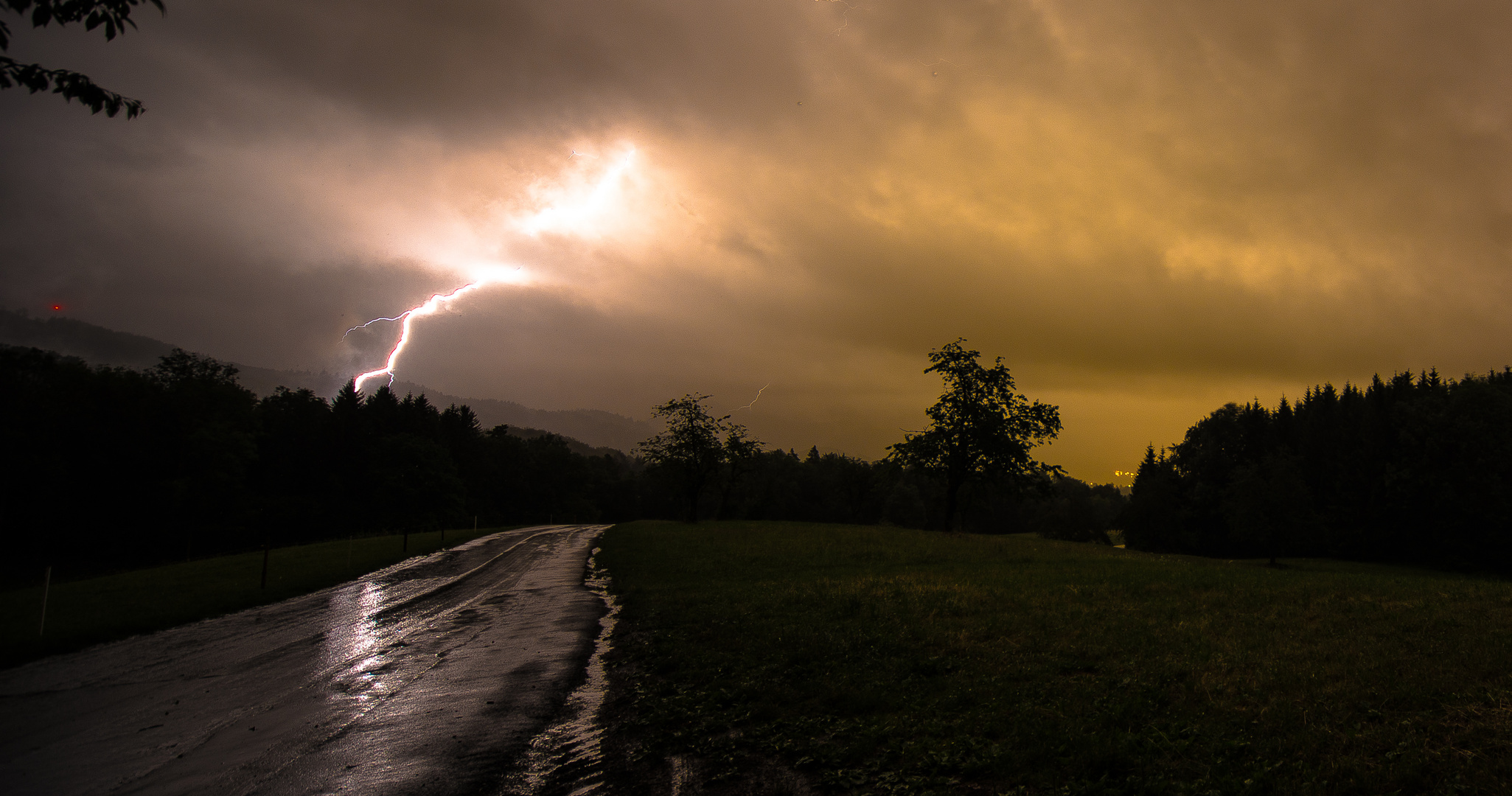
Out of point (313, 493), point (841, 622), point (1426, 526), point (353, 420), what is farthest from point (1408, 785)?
point (353, 420)

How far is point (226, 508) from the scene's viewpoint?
75250mm

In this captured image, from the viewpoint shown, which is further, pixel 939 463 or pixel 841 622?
pixel 939 463

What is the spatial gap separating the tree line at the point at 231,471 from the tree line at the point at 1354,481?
63.1 feet

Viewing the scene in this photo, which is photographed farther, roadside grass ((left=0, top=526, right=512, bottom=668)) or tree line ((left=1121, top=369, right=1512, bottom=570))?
tree line ((left=1121, top=369, right=1512, bottom=570))

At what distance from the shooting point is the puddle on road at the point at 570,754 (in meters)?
7.06

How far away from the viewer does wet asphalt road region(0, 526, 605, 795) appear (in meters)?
7.69

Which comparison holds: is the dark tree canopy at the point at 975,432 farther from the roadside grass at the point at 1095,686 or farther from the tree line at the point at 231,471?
the roadside grass at the point at 1095,686

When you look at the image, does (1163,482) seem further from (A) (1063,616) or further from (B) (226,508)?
(B) (226,508)

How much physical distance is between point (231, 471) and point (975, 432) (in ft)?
260

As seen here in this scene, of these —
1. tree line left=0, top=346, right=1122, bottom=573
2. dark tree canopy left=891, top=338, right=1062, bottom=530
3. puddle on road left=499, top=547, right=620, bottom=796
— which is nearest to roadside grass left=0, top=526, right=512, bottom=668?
tree line left=0, top=346, right=1122, bottom=573

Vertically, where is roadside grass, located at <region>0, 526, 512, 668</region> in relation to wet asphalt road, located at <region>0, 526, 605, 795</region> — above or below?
below

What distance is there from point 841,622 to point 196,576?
30728 millimetres

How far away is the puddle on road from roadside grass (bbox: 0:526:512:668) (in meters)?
12.8

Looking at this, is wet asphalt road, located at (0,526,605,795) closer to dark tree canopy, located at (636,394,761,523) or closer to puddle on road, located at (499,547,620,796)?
puddle on road, located at (499,547,620,796)
